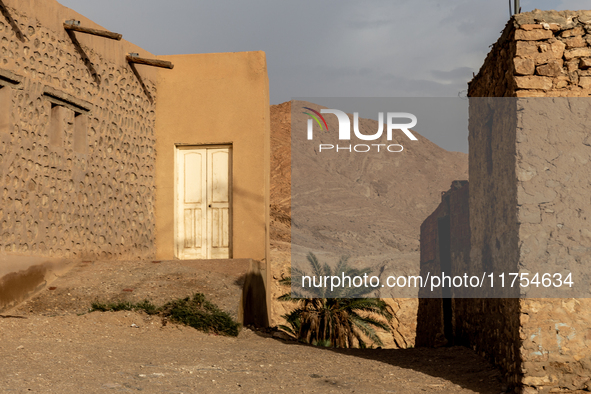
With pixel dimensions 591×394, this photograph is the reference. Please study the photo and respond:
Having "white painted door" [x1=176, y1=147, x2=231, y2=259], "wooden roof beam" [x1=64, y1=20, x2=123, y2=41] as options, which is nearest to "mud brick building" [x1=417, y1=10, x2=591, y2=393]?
"wooden roof beam" [x1=64, y1=20, x2=123, y2=41]

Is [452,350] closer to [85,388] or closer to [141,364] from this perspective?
[141,364]

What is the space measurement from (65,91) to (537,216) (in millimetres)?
7062

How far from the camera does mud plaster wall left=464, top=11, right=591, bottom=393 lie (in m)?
5.28

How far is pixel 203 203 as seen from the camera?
11.2 m

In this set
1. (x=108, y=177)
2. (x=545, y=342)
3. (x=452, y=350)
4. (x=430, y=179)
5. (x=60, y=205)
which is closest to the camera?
(x=545, y=342)

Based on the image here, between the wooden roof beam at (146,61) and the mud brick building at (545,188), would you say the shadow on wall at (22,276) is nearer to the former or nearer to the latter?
the wooden roof beam at (146,61)

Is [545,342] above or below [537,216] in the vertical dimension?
below

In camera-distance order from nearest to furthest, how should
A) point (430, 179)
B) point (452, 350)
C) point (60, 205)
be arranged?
point (452, 350), point (60, 205), point (430, 179)

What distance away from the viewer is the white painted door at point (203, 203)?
438 inches

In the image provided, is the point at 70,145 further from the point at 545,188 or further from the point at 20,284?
the point at 545,188

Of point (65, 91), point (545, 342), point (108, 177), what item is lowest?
point (545, 342)

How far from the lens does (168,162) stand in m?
11.2

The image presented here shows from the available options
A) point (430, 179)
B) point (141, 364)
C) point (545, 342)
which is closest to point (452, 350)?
point (545, 342)

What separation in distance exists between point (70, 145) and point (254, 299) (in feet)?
13.0
